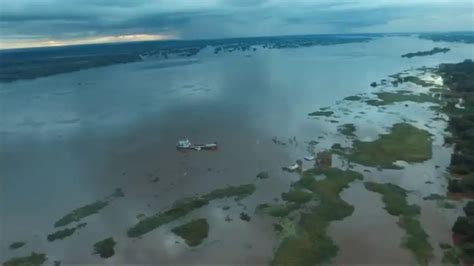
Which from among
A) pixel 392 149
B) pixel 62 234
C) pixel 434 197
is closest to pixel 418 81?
pixel 392 149

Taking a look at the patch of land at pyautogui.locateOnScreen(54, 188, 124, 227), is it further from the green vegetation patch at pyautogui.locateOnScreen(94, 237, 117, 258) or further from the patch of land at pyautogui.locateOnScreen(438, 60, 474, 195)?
the patch of land at pyautogui.locateOnScreen(438, 60, 474, 195)

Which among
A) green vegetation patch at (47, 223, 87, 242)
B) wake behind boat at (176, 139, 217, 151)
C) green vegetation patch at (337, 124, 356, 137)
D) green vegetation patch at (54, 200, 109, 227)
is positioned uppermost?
wake behind boat at (176, 139, 217, 151)

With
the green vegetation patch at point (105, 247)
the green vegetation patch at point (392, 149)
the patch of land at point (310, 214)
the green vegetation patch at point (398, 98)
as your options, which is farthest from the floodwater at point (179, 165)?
the green vegetation patch at point (398, 98)

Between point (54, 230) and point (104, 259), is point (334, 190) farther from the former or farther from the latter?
point (54, 230)

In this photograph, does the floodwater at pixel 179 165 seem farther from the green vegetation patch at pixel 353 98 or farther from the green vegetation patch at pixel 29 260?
the green vegetation patch at pixel 353 98

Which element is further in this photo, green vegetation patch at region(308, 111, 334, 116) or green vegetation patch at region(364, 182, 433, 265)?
green vegetation patch at region(308, 111, 334, 116)

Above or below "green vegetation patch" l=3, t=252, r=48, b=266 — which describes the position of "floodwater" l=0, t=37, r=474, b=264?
above

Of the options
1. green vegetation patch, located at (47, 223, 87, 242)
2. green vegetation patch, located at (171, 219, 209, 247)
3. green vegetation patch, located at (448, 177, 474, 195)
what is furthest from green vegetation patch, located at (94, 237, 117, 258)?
green vegetation patch, located at (448, 177, 474, 195)
